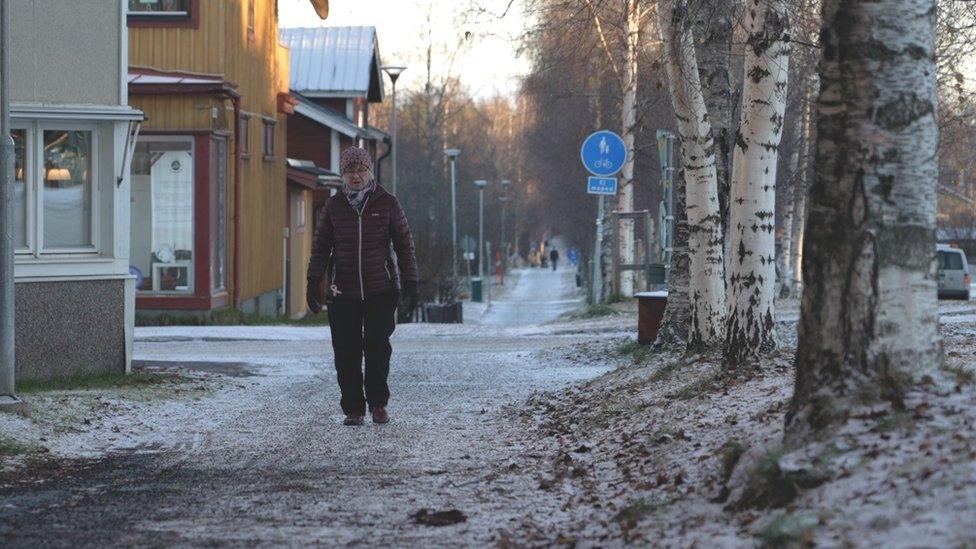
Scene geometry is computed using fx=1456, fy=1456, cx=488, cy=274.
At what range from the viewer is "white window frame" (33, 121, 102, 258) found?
12773mm

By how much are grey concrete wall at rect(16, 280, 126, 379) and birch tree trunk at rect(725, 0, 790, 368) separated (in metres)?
5.89

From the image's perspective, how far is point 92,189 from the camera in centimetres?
1330

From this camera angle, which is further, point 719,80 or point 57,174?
point 719,80

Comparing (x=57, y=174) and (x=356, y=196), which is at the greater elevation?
(x=57, y=174)

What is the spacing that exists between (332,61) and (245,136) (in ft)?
52.1

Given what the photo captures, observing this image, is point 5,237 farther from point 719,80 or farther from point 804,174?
point 804,174

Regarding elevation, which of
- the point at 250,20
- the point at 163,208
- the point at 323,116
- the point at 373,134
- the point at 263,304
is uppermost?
the point at 250,20

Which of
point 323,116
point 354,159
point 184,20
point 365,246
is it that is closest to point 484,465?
point 365,246

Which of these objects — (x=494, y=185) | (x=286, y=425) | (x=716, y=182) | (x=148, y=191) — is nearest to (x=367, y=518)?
(x=286, y=425)

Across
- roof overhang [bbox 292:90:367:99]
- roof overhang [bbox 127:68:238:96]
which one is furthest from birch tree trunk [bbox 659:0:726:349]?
roof overhang [bbox 292:90:367:99]

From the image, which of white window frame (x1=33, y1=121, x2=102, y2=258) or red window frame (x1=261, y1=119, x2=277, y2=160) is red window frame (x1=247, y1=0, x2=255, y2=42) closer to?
red window frame (x1=261, y1=119, x2=277, y2=160)

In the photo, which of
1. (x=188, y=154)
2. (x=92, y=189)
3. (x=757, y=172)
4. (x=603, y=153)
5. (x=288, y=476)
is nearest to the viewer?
(x=288, y=476)

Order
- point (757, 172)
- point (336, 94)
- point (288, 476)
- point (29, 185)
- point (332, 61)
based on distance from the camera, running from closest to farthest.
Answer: point (288, 476) < point (757, 172) < point (29, 185) < point (336, 94) < point (332, 61)

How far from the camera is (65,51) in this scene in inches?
510
